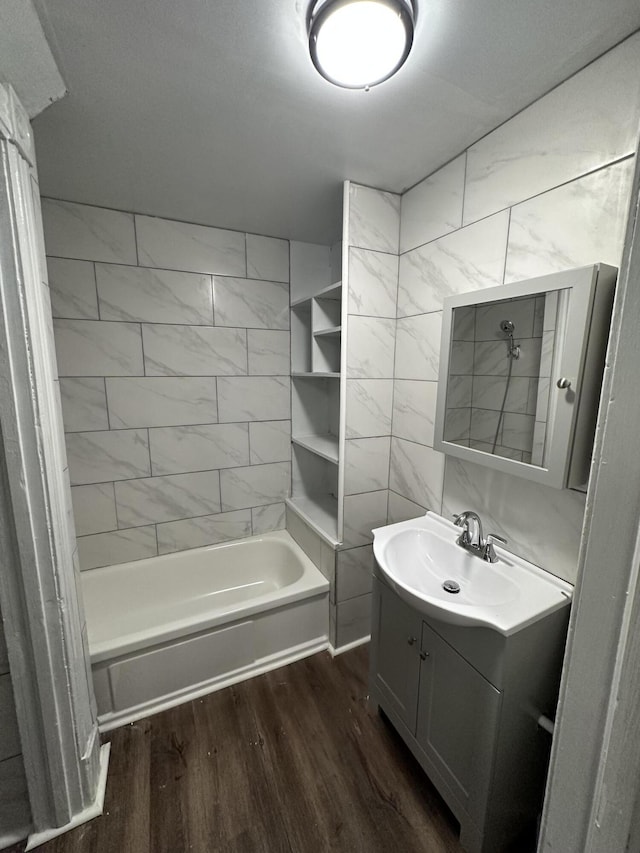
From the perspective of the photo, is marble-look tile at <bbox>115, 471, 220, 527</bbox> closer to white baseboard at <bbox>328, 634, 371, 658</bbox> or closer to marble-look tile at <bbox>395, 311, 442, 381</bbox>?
white baseboard at <bbox>328, 634, 371, 658</bbox>

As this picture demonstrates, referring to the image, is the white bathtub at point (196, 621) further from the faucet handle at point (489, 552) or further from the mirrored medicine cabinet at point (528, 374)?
the mirrored medicine cabinet at point (528, 374)

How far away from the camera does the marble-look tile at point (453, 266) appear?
1250 millimetres

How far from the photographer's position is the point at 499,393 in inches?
48.9

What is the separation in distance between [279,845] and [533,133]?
2.38 m

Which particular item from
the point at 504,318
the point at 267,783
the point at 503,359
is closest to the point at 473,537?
the point at 503,359

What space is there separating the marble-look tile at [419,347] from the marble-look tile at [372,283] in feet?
0.42

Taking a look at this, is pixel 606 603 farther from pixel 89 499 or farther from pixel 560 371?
pixel 89 499

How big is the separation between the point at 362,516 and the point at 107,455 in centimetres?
145

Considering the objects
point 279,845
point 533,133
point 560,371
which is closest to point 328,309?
point 533,133

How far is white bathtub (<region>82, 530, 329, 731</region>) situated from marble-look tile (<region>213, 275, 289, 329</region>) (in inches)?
55.9

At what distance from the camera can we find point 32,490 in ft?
3.09

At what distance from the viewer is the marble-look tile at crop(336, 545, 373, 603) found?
1.78 meters

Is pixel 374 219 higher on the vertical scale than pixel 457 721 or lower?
higher

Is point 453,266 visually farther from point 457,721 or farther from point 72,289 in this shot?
point 72,289
